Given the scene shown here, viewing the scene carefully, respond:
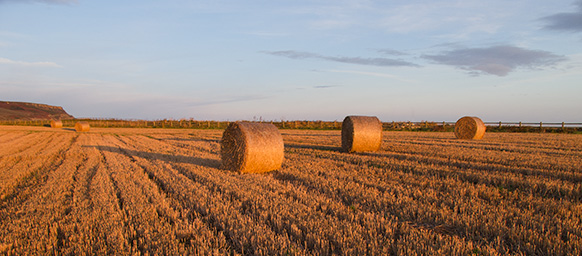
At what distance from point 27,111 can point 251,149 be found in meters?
94.9

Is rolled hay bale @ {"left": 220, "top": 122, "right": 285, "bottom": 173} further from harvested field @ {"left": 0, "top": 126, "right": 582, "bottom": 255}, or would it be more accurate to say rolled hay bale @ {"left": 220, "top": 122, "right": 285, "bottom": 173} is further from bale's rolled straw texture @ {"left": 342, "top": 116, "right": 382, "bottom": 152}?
bale's rolled straw texture @ {"left": 342, "top": 116, "right": 382, "bottom": 152}

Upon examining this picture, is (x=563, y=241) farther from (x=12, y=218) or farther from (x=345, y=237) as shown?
(x=12, y=218)

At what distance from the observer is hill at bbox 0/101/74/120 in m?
70.2

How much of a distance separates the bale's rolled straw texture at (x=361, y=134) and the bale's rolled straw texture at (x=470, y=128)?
10.7m

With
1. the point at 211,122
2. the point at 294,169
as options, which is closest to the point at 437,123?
the point at 211,122

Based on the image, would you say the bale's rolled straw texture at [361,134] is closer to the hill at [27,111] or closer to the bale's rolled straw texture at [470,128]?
the bale's rolled straw texture at [470,128]

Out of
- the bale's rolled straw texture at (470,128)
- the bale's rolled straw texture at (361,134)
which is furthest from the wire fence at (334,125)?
the bale's rolled straw texture at (361,134)

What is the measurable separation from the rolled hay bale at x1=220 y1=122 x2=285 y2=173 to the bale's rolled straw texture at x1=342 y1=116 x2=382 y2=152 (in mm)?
4544

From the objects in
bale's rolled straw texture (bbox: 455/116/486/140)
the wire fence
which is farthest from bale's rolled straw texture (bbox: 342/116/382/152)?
the wire fence

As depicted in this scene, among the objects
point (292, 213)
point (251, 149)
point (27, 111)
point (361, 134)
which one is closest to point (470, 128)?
point (361, 134)

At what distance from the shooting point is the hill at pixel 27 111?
70.2m

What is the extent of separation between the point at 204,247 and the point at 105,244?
120 centimetres

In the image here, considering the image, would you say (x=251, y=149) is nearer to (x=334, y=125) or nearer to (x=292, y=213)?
(x=292, y=213)

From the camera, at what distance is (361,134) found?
1279 cm
